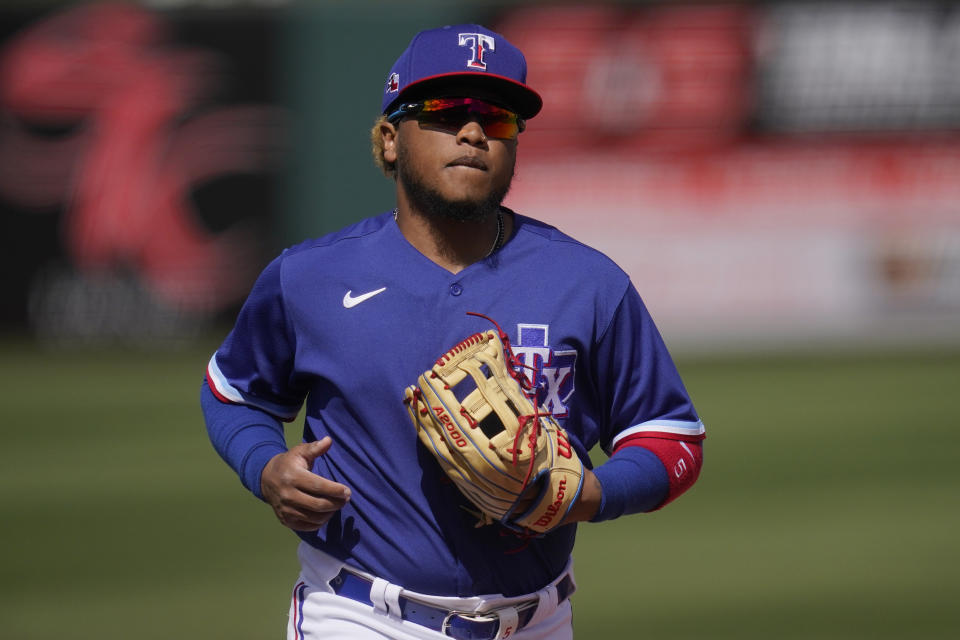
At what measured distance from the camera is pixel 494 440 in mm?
2383

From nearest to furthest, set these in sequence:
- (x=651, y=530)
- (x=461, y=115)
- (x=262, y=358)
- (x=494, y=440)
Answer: (x=494, y=440) < (x=461, y=115) < (x=262, y=358) < (x=651, y=530)

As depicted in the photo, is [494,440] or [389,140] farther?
[389,140]

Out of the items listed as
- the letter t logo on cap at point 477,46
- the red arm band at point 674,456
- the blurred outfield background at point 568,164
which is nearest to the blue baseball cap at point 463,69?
the letter t logo on cap at point 477,46

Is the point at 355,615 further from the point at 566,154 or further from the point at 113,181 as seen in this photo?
the point at 113,181

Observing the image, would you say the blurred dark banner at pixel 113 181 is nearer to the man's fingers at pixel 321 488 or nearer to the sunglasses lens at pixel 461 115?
the sunglasses lens at pixel 461 115

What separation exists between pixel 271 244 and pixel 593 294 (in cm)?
1182

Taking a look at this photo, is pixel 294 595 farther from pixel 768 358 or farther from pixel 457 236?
pixel 768 358

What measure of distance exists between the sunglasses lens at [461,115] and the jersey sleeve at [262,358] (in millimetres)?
485

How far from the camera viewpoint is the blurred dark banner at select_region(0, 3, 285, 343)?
13.8 metres

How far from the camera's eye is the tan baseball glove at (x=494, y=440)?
2.40 m

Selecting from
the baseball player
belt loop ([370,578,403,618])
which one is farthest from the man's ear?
belt loop ([370,578,403,618])

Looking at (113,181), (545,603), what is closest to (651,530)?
(545,603)

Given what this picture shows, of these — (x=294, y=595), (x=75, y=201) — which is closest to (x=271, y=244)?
(x=75, y=201)

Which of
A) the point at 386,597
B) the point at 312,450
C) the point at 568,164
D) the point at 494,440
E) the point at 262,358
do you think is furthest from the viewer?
the point at 568,164
